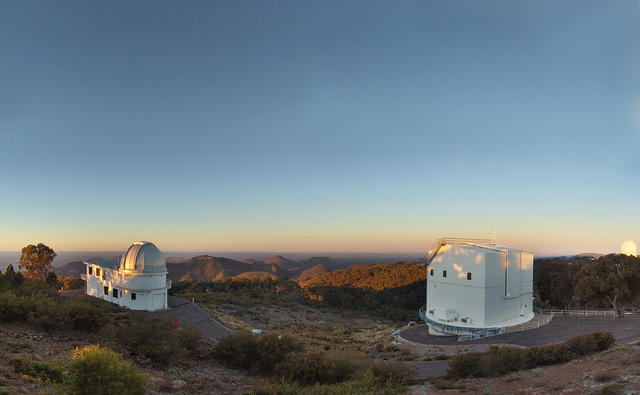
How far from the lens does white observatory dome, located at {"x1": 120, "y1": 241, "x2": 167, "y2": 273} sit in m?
28.8

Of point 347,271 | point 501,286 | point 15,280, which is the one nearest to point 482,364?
point 501,286

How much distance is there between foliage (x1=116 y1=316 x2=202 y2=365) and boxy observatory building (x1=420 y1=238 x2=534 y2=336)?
18960 mm

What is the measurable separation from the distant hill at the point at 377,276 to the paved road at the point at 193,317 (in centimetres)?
3695

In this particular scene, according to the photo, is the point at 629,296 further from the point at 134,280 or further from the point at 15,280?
the point at 15,280

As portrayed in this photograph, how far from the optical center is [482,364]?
12.6 m

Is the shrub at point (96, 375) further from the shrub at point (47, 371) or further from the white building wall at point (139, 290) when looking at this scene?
the white building wall at point (139, 290)

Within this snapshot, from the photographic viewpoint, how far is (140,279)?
2859 cm

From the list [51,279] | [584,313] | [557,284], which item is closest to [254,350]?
[584,313]

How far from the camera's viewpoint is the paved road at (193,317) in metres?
25.8

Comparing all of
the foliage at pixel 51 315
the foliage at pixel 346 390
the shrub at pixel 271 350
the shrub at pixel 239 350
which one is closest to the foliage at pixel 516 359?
the foliage at pixel 346 390

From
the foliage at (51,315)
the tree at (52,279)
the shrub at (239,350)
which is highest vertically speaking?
the foliage at (51,315)

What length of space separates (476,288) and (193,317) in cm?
2059

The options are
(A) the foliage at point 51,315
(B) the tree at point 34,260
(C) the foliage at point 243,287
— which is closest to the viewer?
(A) the foliage at point 51,315

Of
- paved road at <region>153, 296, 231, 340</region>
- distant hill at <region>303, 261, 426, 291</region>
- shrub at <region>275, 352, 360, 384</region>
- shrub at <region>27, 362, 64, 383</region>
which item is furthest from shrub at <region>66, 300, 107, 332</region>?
distant hill at <region>303, 261, 426, 291</region>
